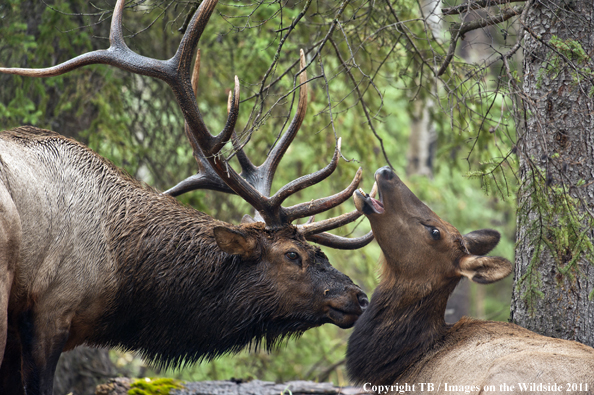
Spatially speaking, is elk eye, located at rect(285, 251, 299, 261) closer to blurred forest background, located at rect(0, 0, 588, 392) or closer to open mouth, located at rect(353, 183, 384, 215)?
open mouth, located at rect(353, 183, 384, 215)

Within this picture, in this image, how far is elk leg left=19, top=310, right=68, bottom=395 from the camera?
385cm

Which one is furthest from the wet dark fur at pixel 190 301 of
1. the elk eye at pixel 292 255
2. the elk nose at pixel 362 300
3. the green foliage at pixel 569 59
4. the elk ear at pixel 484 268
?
the green foliage at pixel 569 59

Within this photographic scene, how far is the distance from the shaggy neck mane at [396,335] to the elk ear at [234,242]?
1.12 m

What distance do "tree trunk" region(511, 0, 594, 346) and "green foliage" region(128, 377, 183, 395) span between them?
3.34 m

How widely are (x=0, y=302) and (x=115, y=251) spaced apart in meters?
0.99

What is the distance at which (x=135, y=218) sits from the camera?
450 cm

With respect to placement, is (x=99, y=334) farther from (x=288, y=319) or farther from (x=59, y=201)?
(x=288, y=319)

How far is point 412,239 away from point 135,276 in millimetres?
2242

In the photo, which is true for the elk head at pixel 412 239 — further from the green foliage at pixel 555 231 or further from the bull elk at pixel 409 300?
the green foliage at pixel 555 231

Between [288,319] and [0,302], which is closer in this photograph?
[0,302]

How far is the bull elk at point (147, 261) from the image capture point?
154 inches

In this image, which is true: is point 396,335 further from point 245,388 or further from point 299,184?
point 245,388

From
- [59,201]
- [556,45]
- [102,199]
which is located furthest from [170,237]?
[556,45]

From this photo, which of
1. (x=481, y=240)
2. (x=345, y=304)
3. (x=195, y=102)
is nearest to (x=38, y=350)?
(x=195, y=102)
